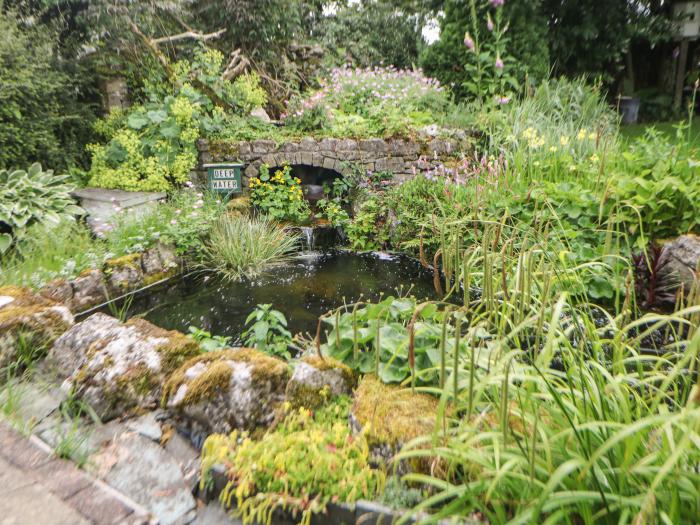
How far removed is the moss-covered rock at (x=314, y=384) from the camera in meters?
2.07

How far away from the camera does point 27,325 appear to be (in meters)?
2.74

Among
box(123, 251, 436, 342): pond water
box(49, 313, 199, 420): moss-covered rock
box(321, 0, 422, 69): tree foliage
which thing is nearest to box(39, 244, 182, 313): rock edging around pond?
box(123, 251, 436, 342): pond water

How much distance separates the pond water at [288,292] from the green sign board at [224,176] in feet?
4.66

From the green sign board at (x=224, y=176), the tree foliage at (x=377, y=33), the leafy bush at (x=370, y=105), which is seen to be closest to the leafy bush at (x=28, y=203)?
the green sign board at (x=224, y=176)

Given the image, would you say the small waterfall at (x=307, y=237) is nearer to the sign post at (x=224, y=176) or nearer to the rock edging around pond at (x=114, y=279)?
the sign post at (x=224, y=176)

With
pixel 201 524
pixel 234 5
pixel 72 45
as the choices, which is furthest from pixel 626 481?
pixel 234 5

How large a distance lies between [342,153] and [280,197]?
3.64 ft

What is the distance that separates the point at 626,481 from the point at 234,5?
9.51 metres

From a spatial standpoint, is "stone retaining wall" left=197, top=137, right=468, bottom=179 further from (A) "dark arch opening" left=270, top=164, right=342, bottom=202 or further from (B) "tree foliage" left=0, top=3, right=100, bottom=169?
(B) "tree foliage" left=0, top=3, right=100, bottom=169

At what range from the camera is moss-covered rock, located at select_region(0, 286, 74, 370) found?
264 cm

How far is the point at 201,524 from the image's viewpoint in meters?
1.72

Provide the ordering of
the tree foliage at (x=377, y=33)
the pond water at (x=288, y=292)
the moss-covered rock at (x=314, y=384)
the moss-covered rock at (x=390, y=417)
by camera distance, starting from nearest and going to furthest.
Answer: the moss-covered rock at (x=390, y=417) → the moss-covered rock at (x=314, y=384) → the pond water at (x=288, y=292) → the tree foliage at (x=377, y=33)

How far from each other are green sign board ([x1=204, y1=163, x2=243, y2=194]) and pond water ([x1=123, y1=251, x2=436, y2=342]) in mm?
1421

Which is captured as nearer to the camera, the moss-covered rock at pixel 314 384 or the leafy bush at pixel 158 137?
the moss-covered rock at pixel 314 384
